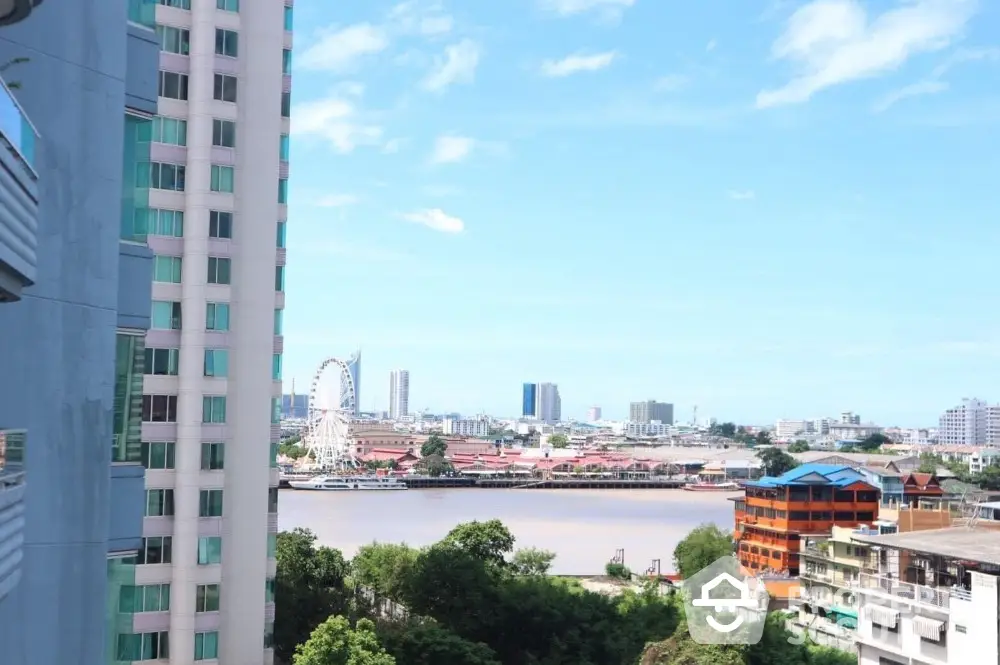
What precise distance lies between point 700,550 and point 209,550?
38.9ft

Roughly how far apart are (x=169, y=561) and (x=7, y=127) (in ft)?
23.4

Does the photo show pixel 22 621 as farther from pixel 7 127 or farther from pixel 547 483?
pixel 547 483

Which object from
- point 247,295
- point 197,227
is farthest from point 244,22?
point 247,295

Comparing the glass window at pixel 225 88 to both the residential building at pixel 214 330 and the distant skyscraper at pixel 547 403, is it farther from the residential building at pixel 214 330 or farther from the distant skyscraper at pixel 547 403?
the distant skyscraper at pixel 547 403

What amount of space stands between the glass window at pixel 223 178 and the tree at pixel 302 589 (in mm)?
4887

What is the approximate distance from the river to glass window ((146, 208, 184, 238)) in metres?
13.3

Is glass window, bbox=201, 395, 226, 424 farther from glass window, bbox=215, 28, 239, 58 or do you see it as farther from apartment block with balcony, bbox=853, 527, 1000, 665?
apartment block with balcony, bbox=853, 527, 1000, 665

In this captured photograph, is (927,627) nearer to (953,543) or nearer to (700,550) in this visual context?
(953,543)

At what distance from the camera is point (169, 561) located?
809 centimetres

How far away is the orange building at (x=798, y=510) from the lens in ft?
59.4

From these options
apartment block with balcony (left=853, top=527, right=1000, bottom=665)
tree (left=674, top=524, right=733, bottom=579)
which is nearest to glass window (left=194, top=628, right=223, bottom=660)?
apartment block with balcony (left=853, top=527, right=1000, bottom=665)

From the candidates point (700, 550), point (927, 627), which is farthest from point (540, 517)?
point (927, 627)

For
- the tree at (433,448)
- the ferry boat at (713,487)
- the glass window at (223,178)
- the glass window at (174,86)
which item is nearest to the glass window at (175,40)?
the glass window at (174,86)

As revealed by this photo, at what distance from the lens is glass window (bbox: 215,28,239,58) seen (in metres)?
8.30
